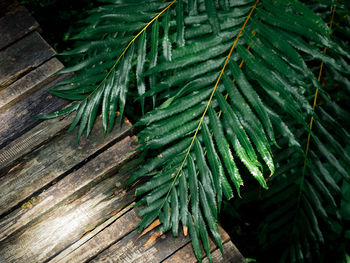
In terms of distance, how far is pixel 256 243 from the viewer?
2.29 metres

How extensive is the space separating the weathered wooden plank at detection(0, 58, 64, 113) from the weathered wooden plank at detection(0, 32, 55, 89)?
0.09ft

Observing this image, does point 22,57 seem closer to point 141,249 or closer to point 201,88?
point 201,88

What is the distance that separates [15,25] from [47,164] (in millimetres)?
840

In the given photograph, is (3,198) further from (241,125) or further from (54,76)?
(241,125)

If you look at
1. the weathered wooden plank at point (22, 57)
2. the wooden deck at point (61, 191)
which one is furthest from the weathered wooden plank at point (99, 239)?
the weathered wooden plank at point (22, 57)

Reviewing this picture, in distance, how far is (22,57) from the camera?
5.10 feet

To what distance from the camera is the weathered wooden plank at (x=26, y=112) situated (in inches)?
57.0

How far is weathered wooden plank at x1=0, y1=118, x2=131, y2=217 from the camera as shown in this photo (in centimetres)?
138

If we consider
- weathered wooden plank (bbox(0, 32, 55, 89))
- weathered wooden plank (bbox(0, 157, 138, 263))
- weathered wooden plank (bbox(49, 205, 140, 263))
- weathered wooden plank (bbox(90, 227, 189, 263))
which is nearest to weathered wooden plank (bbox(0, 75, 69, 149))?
weathered wooden plank (bbox(0, 32, 55, 89))

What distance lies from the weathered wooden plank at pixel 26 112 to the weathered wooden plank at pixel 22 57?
0.14 meters

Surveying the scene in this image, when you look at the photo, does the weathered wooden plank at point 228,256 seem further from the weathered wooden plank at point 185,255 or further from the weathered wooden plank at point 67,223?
the weathered wooden plank at point 67,223

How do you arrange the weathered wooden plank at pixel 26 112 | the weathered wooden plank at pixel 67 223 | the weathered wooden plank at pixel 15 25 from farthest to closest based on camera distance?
the weathered wooden plank at pixel 15 25 < the weathered wooden plank at pixel 26 112 < the weathered wooden plank at pixel 67 223

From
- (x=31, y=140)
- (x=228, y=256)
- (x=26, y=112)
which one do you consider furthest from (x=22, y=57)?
(x=228, y=256)

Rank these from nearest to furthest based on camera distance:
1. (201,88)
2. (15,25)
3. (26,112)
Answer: (201,88) < (26,112) < (15,25)
